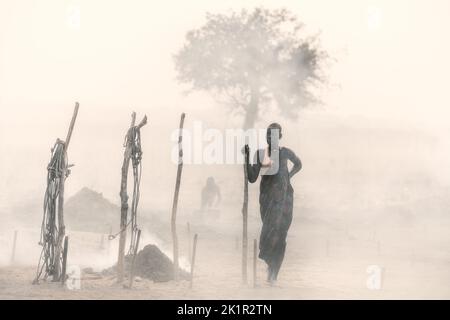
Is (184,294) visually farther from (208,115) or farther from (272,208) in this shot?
(208,115)

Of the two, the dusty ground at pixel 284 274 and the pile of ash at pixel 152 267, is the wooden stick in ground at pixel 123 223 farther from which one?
the pile of ash at pixel 152 267

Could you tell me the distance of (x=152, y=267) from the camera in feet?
43.2

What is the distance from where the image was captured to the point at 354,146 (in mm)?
56625

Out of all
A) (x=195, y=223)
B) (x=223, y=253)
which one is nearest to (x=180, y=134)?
(x=223, y=253)

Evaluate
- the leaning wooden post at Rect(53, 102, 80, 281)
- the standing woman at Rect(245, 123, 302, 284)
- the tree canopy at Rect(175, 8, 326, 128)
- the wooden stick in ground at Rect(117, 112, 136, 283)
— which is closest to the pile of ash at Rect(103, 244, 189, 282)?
the wooden stick in ground at Rect(117, 112, 136, 283)

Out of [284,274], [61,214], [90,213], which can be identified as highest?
[90,213]

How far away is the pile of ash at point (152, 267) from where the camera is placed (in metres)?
13.1

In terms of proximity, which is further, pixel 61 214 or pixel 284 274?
pixel 284 274

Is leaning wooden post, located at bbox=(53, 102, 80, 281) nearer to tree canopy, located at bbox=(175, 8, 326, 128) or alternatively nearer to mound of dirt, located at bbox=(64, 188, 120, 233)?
mound of dirt, located at bbox=(64, 188, 120, 233)

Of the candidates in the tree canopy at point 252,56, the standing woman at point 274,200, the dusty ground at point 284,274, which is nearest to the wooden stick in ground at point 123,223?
the dusty ground at point 284,274

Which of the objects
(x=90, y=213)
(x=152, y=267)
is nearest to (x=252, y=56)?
(x=90, y=213)

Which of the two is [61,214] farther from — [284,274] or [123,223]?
[284,274]

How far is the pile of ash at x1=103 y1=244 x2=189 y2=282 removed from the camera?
1305 cm
